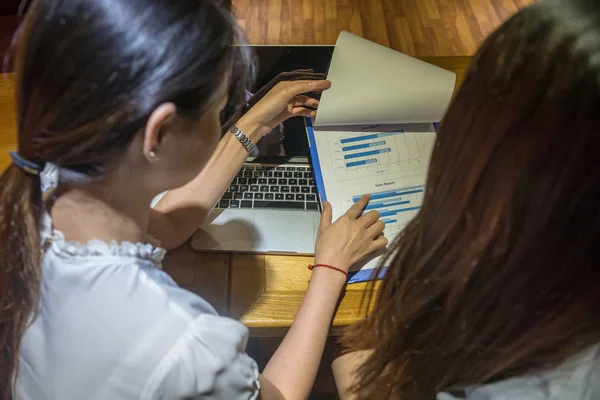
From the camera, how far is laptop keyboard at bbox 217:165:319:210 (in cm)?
81

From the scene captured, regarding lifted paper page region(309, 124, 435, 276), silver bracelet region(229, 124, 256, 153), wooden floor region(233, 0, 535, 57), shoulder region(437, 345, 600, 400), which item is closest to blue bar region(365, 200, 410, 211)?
lifted paper page region(309, 124, 435, 276)

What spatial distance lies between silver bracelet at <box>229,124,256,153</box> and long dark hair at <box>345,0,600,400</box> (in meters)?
0.32

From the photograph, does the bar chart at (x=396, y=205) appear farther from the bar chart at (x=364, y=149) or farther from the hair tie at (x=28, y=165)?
the hair tie at (x=28, y=165)

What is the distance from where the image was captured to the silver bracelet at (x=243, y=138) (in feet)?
2.71

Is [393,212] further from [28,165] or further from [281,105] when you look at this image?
[28,165]

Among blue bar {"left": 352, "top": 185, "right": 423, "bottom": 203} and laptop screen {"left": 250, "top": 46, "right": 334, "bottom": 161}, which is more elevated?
laptop screen {"left": 250, "top": 46, "right": 334, "bottom": 161}

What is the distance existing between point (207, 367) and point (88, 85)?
0.29 metres

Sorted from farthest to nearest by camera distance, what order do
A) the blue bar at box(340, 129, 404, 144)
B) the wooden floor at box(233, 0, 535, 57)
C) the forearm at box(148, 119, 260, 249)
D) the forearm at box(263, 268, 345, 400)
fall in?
the wooden floor at box(233, 0, 535, 57), the blue bar at box(340, 129, 404, 144), the forearm at box(148, 119, 260, 249), the forearm at box(263, 268, 345, 400)

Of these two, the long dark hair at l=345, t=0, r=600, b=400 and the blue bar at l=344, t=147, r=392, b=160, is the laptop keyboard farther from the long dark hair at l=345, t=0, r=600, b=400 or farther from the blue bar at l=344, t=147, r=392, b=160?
the long dark hair at l=345, t=0, r=600, b=400

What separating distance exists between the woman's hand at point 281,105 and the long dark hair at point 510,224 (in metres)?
0.35

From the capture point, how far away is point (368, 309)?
28.3 inches

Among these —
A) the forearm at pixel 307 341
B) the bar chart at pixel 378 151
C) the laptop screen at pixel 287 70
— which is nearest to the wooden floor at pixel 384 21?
the laptop screen at pixel 287 70

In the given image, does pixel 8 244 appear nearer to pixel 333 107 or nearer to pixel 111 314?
pixel 111 314

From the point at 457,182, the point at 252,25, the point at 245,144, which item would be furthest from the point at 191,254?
the point at 252,25
